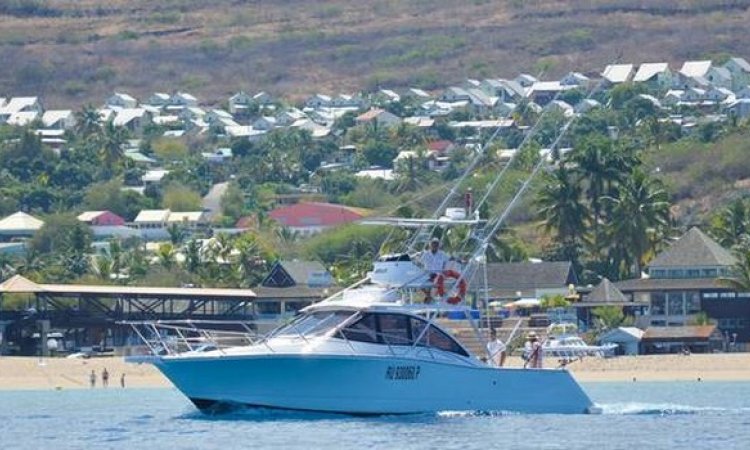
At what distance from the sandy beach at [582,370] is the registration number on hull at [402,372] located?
105 ft

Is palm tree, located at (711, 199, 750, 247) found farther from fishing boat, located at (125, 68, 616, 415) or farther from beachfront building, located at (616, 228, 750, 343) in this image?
fishing boat, located at (125, 68, 616, 415)

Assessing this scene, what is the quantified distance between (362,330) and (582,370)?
120ft

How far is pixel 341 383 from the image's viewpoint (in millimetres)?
61094

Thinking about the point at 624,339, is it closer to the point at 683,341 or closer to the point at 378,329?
the point at 683,341

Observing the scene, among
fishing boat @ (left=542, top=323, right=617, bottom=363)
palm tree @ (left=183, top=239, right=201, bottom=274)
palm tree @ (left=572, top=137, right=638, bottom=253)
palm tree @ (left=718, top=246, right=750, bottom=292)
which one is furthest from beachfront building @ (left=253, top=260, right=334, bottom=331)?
palm tree @ (left=718, top=246, right=750, bottom=292)

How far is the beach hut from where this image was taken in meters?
109

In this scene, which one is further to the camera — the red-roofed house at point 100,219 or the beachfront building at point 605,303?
the red-roofed house at point 100,219

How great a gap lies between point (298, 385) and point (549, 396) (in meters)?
6.37

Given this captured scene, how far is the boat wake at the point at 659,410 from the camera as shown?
6681 centimetres

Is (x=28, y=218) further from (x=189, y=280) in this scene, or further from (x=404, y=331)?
(x=404, y=331)

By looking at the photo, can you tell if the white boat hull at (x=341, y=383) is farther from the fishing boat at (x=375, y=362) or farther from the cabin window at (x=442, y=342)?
the cabin window at (x=442, y=342)

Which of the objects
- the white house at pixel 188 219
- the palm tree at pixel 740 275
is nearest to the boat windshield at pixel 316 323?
the palm tree at pixel 740 275

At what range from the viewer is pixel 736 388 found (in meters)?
86.4

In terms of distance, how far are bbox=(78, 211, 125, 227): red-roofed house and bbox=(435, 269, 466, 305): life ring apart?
374ft
